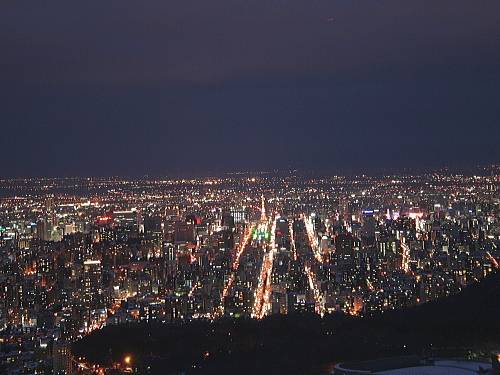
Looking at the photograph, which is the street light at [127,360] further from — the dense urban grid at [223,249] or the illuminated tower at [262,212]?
the illuminated tower at [262,212]

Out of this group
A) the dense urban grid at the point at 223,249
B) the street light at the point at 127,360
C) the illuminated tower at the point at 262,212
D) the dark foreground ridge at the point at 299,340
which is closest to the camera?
the dark foreground ridge at the point at 299,340

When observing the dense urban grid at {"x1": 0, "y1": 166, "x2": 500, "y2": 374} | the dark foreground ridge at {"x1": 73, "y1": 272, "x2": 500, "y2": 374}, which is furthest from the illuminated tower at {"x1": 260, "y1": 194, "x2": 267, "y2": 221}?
the dark foreground ridge at {"x1": 73, "y1": 272, "x2": 500, "y2": 374}

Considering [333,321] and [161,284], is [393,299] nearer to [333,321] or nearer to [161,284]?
[333,321]

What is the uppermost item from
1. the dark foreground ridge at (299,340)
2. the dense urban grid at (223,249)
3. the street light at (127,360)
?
the dense urban grid at (223,249)

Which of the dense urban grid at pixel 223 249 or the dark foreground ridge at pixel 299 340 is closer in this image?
the dark foreground ridge at pixel 299 340

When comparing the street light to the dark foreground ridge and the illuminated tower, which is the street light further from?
the illuminated tower

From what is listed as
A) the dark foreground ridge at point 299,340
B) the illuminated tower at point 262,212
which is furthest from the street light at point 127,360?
the illuminated tower at point 262,212

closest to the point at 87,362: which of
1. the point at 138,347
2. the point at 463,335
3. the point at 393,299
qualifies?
the point at 138,347
